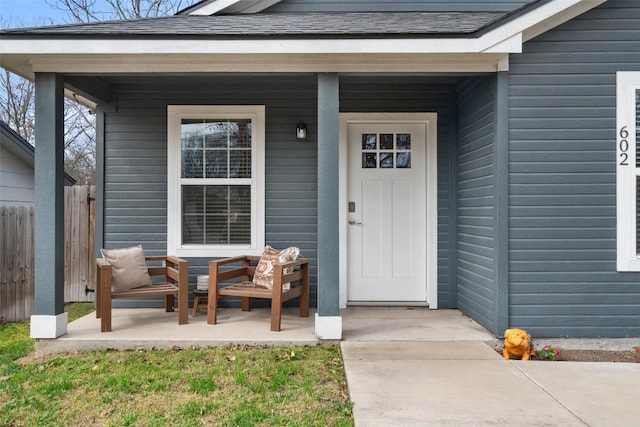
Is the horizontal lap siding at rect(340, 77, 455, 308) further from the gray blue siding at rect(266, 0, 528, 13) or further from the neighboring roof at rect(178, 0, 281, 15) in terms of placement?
the neighboring roof at rect(178, 0, 281, 15)

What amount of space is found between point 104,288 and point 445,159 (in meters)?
3.67

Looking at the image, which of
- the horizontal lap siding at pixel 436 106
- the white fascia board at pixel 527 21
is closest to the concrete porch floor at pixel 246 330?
the horizontal lap siding at pixel 436 106

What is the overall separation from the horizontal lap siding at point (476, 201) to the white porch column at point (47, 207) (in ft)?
12.3

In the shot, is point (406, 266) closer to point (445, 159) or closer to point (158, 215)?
point (445, 159)

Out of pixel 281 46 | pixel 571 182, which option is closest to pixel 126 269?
pixel 281 46

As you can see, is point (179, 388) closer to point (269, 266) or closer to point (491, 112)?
point (269, 266)

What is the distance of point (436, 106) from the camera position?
202 inches

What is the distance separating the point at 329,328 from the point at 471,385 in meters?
1.26

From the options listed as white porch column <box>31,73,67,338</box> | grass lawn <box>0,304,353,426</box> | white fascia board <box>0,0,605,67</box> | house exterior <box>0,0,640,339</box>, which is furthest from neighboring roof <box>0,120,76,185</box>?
grass lawn <box>0,304,353,426</box>

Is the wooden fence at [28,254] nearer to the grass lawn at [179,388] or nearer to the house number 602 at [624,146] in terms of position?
the grass lawn at [179,388]

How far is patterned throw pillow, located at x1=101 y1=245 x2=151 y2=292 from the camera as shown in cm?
425

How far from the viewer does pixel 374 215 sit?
518 centimetres

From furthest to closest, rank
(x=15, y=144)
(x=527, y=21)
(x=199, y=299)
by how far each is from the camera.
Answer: (x=15, y=144)
(x=199, y=299)
(x=527, y=21)

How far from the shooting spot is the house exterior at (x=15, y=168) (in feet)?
21.8
